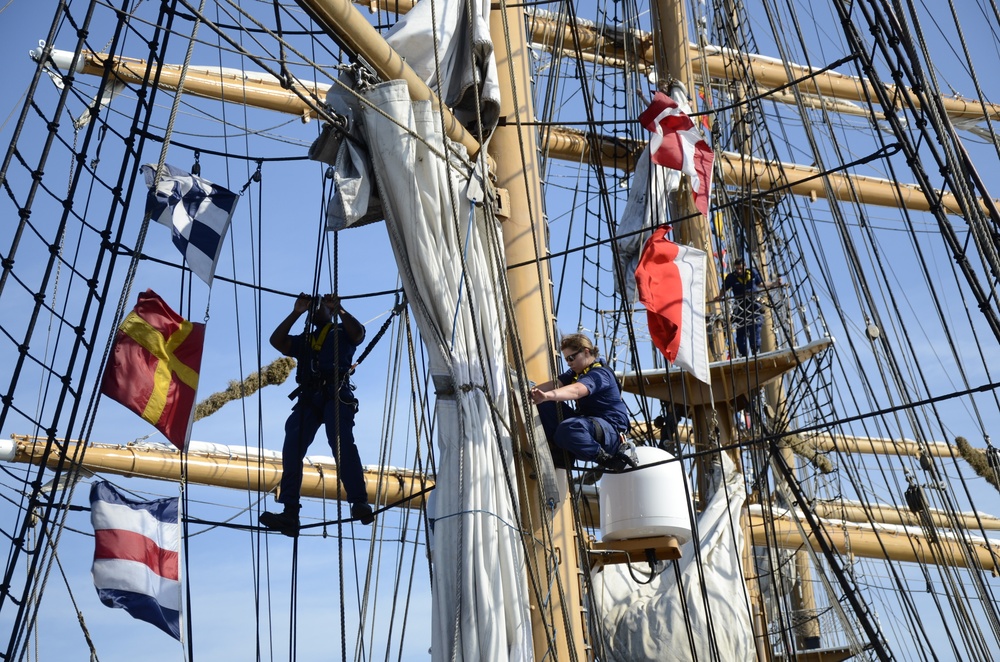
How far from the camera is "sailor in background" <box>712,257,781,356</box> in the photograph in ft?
42.5

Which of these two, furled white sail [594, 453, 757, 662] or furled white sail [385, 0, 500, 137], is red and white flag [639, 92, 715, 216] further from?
furled white sail [385, 0, 500, 137]

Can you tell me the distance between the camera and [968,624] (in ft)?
31.7

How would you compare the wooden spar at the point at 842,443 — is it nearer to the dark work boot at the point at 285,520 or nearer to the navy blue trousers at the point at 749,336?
the navy blue trousers at the point at 749,336

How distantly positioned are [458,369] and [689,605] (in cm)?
560

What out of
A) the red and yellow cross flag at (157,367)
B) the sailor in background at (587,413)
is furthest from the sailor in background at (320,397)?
the sailor in background at (587,413)

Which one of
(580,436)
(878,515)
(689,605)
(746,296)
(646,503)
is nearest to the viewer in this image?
(580,436)

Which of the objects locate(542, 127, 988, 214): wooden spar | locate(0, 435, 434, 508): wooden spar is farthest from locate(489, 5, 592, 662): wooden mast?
locate(0, 435, 434, 508): wooden spar

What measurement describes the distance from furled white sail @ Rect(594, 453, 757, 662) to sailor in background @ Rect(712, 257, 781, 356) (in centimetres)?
209

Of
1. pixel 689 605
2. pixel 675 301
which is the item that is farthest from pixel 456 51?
pixel 689 605

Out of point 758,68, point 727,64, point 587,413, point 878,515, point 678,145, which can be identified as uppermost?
point 758,68

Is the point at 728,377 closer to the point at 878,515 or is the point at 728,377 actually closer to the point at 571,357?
the point at 571,357

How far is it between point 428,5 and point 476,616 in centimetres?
313

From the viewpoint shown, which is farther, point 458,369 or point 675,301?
point 675,301

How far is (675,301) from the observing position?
858 cm
